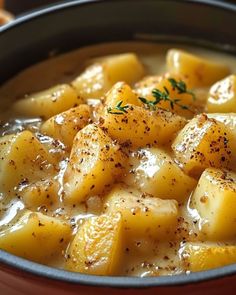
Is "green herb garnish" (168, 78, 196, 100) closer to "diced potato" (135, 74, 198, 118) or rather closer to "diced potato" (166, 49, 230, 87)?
"diced potato" (135, 74, 198, 118)

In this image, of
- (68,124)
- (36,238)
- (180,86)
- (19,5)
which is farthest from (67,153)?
(19,5)

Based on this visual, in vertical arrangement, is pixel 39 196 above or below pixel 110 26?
below

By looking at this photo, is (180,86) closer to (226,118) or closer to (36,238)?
(226,118)

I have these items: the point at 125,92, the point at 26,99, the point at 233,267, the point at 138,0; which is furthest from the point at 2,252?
the point at 138,0

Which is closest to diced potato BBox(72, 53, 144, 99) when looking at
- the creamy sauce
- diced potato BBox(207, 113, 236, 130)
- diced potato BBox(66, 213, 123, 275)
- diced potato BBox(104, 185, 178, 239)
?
the creamy sauce

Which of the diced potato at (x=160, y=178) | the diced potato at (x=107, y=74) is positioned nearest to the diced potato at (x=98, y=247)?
the diced potato at (x=160, y=178)

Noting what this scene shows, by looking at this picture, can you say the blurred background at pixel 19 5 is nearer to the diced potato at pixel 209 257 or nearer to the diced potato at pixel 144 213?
the diced potato at pixel 144 213

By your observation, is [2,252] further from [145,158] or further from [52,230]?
[145,158]
